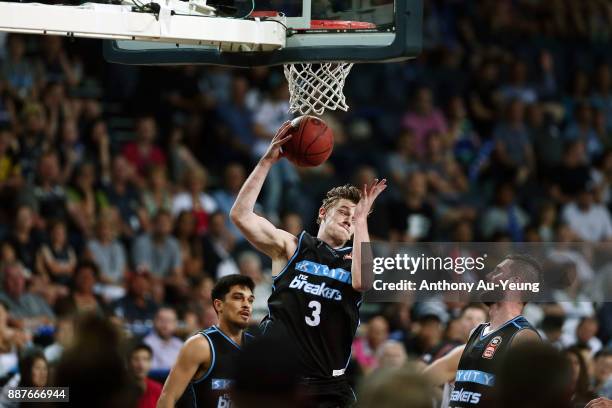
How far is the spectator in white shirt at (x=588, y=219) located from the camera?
600 inches

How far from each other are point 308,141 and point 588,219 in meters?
8.47

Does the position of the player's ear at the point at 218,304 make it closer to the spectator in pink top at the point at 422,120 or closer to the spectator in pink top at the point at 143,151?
the spectator in pink top at the point at 143,151

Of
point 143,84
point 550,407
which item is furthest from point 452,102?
Result: point 550,407

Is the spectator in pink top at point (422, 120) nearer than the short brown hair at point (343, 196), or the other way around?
the short brown hair at point (343, 196)

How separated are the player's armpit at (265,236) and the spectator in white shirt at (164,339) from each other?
11.2 ft

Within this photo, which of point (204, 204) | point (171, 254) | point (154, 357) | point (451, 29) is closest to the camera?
point (154, 357)

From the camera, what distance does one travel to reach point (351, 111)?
1556 cm

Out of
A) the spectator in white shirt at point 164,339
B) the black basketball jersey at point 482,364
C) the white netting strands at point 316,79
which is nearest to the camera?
the black basketball jersey at point 482,364

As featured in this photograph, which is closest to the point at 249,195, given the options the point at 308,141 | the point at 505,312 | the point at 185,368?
the point at 308,141

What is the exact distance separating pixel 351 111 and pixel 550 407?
11733 millimetres

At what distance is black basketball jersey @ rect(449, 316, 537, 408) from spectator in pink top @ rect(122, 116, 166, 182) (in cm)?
680

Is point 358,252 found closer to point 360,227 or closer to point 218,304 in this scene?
point 360,227

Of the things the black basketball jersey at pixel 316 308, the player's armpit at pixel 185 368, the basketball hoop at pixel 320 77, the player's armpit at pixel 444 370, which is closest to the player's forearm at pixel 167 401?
the player's armpit at pixel 185 368

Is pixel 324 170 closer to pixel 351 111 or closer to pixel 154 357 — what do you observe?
pixel 351 111
